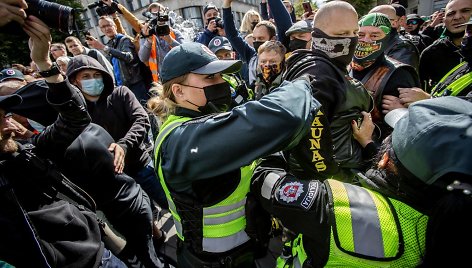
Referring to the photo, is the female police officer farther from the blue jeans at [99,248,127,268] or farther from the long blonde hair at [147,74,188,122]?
the blue jeans at [99,248,127,268]

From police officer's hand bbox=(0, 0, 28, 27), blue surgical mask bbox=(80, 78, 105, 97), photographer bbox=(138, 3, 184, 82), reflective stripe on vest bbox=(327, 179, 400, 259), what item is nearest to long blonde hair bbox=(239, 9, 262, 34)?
photographer bbox=(138, 3, 184, 82)

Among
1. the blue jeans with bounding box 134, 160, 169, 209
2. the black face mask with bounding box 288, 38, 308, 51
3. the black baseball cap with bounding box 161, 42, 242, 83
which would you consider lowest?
the blue jeans with bounding box 134, 160, 169, 209

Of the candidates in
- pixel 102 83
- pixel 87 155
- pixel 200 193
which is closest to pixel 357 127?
pixel 200 193

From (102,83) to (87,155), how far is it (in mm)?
1020

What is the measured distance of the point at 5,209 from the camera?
1.30m

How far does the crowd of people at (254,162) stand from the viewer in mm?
939

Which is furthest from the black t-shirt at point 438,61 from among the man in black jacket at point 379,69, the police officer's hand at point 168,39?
the police officer's hand at point 168,39

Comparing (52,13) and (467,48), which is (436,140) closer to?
(52,13)

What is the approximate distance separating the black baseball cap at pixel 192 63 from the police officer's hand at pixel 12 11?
742 mm

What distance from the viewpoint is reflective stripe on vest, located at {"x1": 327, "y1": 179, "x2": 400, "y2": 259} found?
0.94 m

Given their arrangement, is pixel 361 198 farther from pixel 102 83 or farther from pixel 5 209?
pixel 102 83

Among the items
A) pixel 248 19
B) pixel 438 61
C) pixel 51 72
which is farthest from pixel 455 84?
pixel 248 19

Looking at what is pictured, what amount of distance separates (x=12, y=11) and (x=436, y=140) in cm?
191

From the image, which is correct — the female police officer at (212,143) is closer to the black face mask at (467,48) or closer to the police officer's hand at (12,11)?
the police officer's hand at (12,11)
